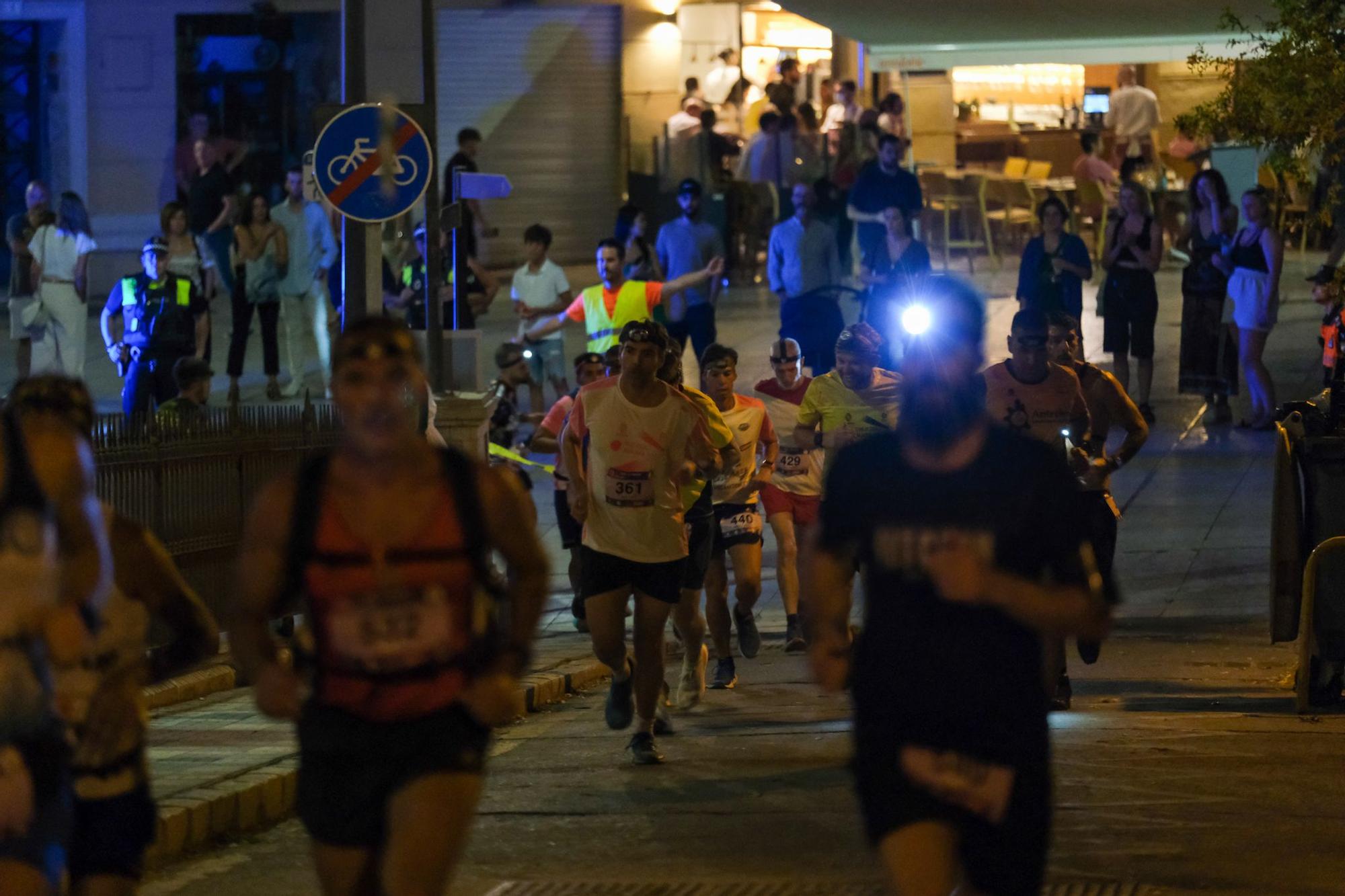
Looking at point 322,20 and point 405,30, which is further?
point 322,20

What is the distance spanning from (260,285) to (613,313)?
4.22 m

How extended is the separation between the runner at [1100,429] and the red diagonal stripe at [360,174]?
14.3 ft

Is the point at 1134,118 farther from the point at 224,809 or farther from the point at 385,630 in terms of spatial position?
the point at 385,630

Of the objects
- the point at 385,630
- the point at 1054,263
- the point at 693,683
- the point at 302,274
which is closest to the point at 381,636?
the point at 385,630

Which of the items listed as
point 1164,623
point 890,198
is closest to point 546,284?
point 890,198

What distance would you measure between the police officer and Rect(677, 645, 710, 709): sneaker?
21.1ft

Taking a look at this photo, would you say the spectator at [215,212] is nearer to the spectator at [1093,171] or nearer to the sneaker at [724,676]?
the sneaker at [724,676]

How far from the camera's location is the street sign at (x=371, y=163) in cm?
1233

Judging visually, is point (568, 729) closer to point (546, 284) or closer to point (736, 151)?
point (546, 284)

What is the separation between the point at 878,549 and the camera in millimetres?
4535

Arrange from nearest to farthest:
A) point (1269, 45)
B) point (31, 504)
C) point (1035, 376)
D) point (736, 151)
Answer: point (31, 504), point (1035, 376), point (1269, 45), point (736, 151)

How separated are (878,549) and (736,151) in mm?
21455

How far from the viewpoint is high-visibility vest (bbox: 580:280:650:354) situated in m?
14.8

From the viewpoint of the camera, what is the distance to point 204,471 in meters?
10.7
